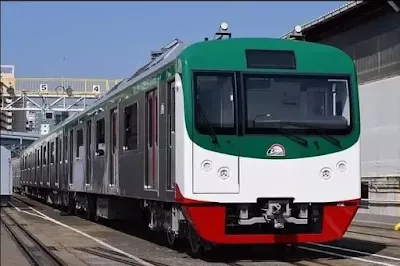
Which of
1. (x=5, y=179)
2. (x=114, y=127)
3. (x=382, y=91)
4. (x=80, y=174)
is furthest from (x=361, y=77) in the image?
(x=5, y=179)

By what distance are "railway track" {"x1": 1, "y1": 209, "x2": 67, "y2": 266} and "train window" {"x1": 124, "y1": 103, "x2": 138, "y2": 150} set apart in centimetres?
255

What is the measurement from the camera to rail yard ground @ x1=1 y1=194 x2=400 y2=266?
11.8 meters

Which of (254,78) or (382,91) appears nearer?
(254,78)

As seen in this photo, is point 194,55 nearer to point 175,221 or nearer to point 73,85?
point 175,221

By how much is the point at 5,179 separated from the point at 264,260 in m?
23.0

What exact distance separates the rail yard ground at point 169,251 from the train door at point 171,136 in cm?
130

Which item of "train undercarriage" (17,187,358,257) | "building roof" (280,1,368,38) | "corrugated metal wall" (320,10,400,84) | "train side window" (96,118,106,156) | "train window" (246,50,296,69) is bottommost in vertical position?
"train undercarriage" (17,187,358,257)

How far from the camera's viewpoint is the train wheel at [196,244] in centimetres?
1169

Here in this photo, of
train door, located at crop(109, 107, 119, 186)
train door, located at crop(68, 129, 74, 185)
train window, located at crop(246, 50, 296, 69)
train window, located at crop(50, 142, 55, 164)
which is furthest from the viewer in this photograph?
train window, located at crop(50, 142, 55, 164)

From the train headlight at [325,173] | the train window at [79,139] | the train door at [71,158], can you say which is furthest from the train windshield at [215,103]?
the train door at [71,158]

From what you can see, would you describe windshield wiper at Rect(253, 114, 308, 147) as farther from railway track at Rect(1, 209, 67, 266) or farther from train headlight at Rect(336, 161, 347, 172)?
railway track at Rect(1, 209, 67, 266)

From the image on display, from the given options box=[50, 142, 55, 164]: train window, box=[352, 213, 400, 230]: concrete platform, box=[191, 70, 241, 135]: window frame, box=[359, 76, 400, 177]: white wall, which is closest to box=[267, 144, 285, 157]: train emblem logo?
box=[191, 70, 241, 135]: window frame

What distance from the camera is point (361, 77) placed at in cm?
2700

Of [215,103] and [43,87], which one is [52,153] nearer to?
[43,87]
